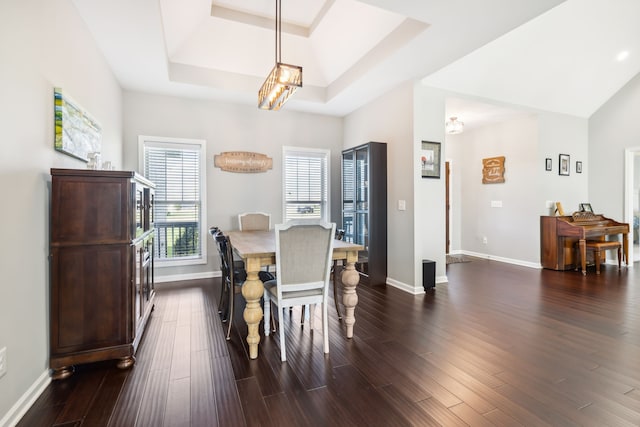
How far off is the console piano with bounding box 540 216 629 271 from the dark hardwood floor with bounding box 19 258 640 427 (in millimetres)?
1844

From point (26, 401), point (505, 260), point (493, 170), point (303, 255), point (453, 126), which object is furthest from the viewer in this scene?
point (493, 170)

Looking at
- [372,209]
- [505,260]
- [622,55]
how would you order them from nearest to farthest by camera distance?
1. [372,209]
2. [622,55]
3. [505,260]

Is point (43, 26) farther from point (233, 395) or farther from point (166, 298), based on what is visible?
point (166, 298)

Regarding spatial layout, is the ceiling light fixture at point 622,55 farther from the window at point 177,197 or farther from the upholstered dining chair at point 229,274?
the window at point 177,197

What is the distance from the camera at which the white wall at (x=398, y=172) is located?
13.1 ft

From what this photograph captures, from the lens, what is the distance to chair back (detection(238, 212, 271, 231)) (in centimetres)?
457

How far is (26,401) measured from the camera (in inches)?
67.0

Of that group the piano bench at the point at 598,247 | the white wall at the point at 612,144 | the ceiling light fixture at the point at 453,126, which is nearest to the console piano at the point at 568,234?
the piano bench at the point at 598,247

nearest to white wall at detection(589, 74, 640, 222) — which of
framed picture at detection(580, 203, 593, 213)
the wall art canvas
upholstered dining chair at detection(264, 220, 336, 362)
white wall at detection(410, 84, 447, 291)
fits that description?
framed picture at detection(580, 203, 593, 213)

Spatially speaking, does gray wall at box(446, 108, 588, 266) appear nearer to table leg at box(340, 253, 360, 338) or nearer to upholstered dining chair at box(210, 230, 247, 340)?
table leg at box(340, 253, 360, 338)

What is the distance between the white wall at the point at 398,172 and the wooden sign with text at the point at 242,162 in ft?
5.94

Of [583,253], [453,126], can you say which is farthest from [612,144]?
[453,126]

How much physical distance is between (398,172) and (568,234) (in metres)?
3.18

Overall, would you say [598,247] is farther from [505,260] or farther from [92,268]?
[92,268]
